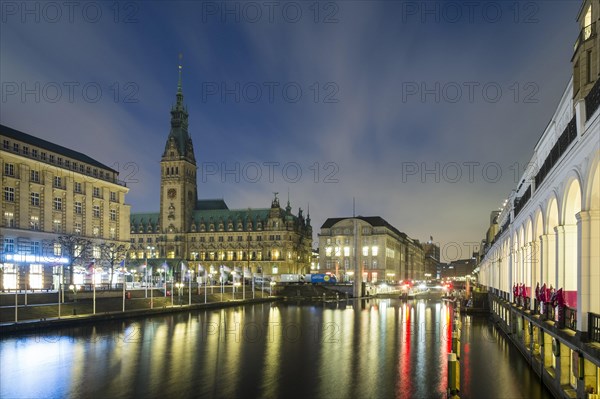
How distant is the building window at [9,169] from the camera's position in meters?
92.5

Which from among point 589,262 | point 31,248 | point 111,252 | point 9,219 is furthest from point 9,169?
point 589,262

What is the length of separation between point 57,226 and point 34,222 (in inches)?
228

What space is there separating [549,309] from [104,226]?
103m

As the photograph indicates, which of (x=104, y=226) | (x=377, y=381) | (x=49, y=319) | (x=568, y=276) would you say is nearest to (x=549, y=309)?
(x=568, y=276)

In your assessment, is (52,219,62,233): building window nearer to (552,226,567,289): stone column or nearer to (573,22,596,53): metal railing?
(573,22,596,53): metal railing

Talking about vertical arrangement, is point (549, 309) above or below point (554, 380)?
above

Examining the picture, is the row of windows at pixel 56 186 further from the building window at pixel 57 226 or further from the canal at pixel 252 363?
the canal at pixel 252 363

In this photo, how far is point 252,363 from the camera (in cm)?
3778

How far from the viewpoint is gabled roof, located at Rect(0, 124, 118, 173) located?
9581cm

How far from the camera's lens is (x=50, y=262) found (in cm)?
9431

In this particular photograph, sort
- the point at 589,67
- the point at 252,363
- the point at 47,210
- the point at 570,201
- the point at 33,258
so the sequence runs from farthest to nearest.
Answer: the point at 47,210
the point at 33,258
the point at 252,363
the point at 589,67
the point at 570,201

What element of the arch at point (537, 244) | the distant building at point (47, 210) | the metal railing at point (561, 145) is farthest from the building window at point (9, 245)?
the metal railing at point (561, 145)

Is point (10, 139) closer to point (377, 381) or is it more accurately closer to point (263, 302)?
point (263, 302)

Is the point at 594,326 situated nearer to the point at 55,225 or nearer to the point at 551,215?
the point at 551,215
